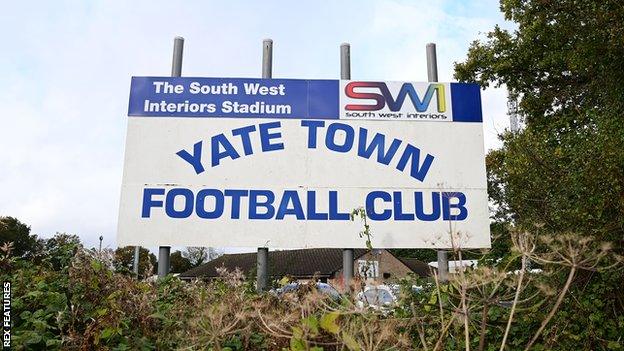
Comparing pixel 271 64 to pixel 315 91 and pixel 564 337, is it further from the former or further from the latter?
pixel 564 337

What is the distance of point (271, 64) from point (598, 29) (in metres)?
5.17

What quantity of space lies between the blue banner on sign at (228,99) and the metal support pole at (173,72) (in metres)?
0.26

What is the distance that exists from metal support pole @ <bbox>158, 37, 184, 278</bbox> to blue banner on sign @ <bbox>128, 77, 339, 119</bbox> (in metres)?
0.26

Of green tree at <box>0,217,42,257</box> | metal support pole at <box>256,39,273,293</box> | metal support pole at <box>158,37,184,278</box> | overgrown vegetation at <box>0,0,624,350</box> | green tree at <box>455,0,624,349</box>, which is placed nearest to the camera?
overgrown vegetation at <box>0,0,624,350</box>

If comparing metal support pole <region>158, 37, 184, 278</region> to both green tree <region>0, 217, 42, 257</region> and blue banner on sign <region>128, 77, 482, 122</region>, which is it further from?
green tree <region>0, 217, 42, 257</region>

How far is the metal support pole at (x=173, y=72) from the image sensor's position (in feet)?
22.7

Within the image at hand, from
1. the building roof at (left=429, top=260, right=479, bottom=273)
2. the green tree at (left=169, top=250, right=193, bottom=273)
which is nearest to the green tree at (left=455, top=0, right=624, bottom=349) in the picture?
the building roof at (left=429, top=260, right=479, bottom=273)

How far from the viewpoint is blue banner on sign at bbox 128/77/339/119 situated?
7.21 meters

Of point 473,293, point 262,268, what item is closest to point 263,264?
point 262,268

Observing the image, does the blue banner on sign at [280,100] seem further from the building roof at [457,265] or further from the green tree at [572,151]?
the building roof at [457,265]

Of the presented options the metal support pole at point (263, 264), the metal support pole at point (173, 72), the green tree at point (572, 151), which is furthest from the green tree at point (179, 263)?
the metal support pole at point (263, 264)

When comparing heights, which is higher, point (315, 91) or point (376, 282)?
point (315, 91)

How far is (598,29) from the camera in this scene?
7973 mm

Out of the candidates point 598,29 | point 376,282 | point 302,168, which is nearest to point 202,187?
point 302,168
